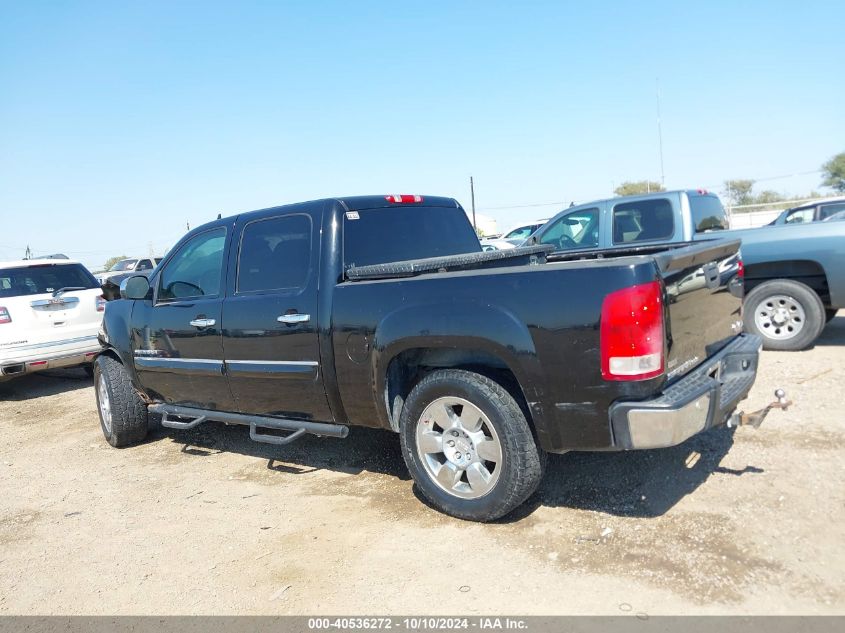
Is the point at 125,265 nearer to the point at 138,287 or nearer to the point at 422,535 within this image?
the point at 138,287

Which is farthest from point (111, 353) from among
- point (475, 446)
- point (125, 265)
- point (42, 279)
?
point (125, 265)

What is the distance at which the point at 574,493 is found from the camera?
392 centimetres

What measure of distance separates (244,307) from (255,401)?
68 centimetres

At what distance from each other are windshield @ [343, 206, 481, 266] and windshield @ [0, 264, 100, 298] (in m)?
6.04

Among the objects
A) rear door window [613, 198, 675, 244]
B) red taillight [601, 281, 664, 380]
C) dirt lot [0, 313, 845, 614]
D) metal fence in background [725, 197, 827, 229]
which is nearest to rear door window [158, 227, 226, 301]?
dirt lot [0, 313, 845, 614]

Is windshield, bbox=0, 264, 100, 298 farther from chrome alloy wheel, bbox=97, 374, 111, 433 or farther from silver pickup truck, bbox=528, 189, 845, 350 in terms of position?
silver pickup truck, bbox=528, 189, 845, 350

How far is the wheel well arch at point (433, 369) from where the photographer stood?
3.49 m

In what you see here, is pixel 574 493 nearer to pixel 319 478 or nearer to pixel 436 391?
pixel 436 391

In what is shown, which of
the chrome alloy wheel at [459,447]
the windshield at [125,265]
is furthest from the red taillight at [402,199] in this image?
the windshield at [125,265]

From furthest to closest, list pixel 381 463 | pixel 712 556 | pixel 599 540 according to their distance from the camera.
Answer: pixel 381 463, pixel 599 540, pixel 712 556

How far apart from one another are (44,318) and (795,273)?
28.8ft

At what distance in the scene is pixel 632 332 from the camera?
116 inches

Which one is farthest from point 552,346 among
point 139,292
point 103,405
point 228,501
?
point 103,405

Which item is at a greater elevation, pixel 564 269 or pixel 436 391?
pixel 564 269
